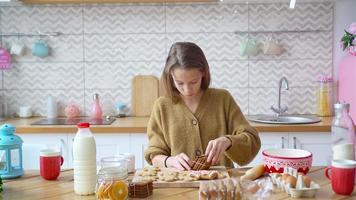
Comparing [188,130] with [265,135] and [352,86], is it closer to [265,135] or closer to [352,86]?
[265,135]

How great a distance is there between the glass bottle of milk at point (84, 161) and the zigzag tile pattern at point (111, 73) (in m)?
2.04

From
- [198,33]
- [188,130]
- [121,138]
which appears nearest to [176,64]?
[188,130]

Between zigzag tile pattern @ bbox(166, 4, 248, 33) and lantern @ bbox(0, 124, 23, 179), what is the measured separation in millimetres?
1945

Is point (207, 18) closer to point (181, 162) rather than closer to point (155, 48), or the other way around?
point (155, 48)

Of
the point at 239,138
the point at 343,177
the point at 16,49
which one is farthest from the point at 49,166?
the point at 16,49

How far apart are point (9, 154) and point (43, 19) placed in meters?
2.00

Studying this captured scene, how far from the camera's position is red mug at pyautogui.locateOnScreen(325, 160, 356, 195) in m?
1.46

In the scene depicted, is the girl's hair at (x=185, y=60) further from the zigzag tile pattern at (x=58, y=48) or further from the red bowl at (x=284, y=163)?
the zigzag tile pattern at (x=58, y=48)

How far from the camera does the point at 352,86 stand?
3070 mm

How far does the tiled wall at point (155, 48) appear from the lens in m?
3.46

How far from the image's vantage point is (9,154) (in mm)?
1721

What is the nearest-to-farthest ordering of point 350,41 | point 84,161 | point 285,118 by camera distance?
point 84,161 → point 350,41 → point 285,118

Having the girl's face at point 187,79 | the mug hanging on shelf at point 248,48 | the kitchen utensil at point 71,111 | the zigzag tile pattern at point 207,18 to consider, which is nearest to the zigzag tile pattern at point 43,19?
the kitchen utensil at point 71,111

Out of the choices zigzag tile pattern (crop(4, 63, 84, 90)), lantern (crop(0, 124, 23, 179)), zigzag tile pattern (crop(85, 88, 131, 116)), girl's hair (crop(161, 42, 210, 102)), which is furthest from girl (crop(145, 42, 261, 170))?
zigzag tile pattern (crop(4, 63, 84, 90))
